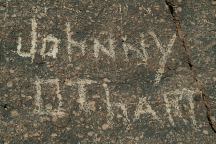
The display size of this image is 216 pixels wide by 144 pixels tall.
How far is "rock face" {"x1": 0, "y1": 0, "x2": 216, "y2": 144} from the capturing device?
2574 mm

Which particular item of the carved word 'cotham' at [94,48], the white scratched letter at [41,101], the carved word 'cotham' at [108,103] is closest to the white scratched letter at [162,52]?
the carved word 'cotham' at [94,48]

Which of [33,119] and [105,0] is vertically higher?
[105,0]

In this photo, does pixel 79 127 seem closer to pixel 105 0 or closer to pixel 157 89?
pixel 157 89

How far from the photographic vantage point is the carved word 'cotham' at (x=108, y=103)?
2.60 metres

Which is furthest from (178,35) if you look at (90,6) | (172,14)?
(90,6)

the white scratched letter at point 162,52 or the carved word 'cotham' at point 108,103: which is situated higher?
the white scratched letter at point 162,52

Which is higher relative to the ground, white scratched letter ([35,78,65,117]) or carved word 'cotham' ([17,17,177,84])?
carved word 'cotham' ([17,17,177,84])

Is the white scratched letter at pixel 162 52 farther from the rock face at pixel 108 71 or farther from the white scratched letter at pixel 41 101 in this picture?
the white scratched letter at pixel 41 101

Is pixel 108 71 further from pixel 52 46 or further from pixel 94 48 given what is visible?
pixel 52 46

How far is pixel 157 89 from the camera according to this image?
2.74 meters

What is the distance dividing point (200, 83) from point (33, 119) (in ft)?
3.30

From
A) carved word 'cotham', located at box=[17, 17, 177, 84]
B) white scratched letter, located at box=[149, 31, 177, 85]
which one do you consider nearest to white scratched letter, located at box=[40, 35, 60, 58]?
carved word 'cotham', located at box=[17, 17, 177, 84]

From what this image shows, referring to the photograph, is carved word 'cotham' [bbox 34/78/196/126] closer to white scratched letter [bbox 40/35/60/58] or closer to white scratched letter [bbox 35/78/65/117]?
white scratched letter [bbox 35/78/65/117]

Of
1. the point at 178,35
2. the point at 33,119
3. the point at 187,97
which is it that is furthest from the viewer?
the point at 178,35
